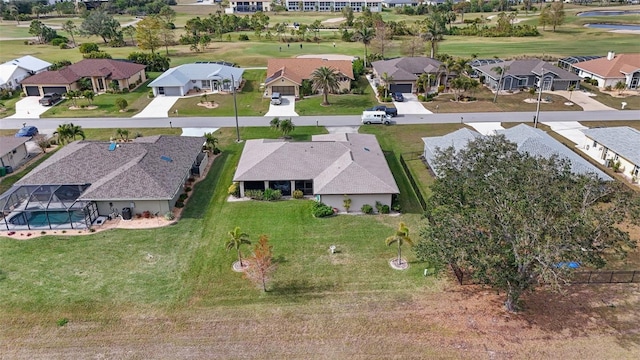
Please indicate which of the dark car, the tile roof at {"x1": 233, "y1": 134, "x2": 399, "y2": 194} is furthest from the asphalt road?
the tile roof at {"x1": 233, "y1": 134, "x2": 399, "y2": 194}

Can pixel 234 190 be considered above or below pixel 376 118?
below

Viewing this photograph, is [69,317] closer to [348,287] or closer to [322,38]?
[348,287]

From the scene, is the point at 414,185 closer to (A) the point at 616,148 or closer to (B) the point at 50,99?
(A) the point at 616,148

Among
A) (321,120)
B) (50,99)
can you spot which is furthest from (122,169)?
(50,99)

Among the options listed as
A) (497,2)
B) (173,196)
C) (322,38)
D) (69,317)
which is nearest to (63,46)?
(322,38)

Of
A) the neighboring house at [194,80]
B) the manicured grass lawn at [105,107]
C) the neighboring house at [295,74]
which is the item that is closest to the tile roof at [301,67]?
the neighboring house at [295,74]

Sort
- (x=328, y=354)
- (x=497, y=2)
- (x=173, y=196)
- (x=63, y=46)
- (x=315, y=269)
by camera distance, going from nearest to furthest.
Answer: (x=328, y=354)
(x=315, y=269)
(x=173, y=196)
(x=63, y=46)
(x=497, y=2)

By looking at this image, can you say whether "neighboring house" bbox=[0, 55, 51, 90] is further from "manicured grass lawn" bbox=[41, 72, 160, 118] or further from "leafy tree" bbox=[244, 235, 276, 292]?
"leafy tree" bbox=[244, 235, 276, 292]
